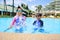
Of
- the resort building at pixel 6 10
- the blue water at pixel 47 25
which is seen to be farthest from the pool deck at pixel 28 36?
the resort building at pixel 6 10

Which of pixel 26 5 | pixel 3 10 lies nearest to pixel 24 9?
pixel 26 5

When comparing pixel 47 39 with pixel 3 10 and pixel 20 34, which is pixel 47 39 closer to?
pixel 20 34

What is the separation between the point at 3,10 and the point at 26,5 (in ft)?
0.72

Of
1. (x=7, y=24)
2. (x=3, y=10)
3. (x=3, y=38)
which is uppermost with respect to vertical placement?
(x=3, y=10)

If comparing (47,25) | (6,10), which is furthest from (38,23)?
(6,10)

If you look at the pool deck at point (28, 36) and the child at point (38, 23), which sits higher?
the child at point (38, 23)

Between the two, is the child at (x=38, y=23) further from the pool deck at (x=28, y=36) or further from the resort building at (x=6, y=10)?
the resort building at (x=6, y=10)

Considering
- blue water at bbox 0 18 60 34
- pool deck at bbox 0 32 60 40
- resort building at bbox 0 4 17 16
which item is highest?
resort building at bbox 0 4 17 16

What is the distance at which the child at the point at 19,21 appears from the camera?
1.28m

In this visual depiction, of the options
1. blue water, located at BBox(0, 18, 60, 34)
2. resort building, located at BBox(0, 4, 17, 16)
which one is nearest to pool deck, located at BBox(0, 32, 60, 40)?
blue water, located at BBox(0, 18, 60, 34)

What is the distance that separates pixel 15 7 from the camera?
1.28 m

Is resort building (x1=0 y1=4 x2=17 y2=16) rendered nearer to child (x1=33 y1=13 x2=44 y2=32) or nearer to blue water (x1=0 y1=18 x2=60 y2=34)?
blue water (x1=0 y1=18 x2=60 y2=34)

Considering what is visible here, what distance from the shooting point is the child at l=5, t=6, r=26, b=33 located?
128 centimetres

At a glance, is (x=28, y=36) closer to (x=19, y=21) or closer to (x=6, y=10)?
(x=19, y=21)
